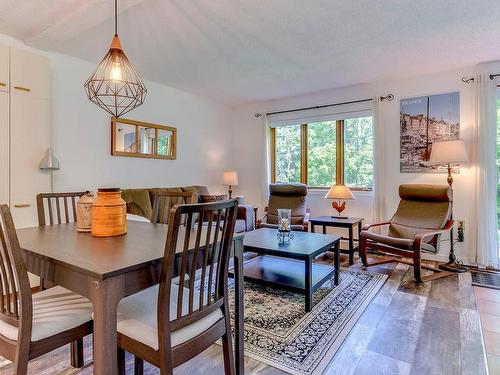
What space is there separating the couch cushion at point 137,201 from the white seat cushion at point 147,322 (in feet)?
7.99

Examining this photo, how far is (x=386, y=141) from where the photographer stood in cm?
431

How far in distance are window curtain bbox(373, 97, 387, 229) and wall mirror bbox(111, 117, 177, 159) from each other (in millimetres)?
2971

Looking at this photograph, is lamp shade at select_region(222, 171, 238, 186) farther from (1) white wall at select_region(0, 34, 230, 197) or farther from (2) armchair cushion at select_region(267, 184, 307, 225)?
(2) armchair cushion at select_region(267, 184, 307, 225)

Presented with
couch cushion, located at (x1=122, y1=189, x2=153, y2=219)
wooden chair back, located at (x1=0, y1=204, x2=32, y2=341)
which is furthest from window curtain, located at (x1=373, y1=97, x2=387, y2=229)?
wooden chair back, located at (x1=0, y1=204, x2=32, y2=341)

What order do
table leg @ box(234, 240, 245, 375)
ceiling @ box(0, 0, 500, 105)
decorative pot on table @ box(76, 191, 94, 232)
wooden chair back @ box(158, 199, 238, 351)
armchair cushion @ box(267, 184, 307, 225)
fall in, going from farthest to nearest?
armchair cushion @ box(267, 184, 307, 225) < ceiling @ box(0, 0, 500, 105) < decorative pot on table @ box(76, 191, 94, 232) < table leg @ box(234, 240, 245, 375) < wooden chair back @ box(158, 199, 238, 351)

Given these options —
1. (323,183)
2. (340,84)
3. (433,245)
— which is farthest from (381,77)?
(433,245)

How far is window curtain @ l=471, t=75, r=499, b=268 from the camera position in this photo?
11.6ft

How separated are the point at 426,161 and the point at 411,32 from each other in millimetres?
1831

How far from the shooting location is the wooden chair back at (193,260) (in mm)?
1122

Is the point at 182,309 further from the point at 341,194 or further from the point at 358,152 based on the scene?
the point at 358,152

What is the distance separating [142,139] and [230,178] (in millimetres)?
1670

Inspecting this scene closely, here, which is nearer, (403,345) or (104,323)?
(104,323)

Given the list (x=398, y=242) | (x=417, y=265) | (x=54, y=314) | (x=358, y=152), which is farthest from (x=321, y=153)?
(x=54, y=314)

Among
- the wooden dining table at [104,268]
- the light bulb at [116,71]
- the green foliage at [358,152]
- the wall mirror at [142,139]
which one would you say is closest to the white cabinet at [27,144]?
the wall mirror at [142,139]
